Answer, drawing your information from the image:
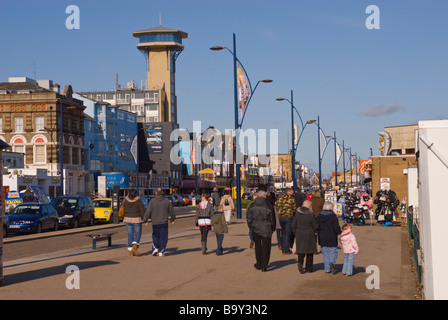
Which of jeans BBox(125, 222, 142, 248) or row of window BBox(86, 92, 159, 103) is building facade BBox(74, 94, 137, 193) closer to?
row of window BBox(86, 92, 159, 103)

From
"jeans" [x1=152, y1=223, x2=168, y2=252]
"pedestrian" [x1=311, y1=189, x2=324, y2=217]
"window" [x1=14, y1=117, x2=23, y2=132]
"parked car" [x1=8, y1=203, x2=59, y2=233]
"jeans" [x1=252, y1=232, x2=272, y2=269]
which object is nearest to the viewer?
"jeans" [x1=252, y1=232, x2=272, y2=269]

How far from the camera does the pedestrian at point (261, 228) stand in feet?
50.7

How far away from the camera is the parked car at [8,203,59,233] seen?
3247 cm

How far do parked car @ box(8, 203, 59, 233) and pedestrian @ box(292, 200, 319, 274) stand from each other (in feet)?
65.8

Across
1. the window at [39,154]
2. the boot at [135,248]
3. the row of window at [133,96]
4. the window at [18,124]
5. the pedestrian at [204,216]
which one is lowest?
the boot at [135,248]

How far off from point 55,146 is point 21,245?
169 feet

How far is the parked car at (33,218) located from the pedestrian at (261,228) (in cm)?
1918

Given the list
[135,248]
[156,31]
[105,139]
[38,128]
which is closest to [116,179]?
[105,139]

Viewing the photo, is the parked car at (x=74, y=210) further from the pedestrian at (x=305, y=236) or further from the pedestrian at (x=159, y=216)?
the pedestrian at (x=305, y=236)

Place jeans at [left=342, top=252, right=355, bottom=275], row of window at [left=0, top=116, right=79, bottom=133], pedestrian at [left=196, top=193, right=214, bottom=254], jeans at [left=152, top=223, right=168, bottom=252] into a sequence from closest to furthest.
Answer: jeans at [left=342, top=252, right=355, bottom=275], jeans at [left=152, top=223, right=168, bottom=252], pedestrian at [left=196, top=193, right=214, bottom=254], row of window at [left=0, top=116, right=79, bottom=133]

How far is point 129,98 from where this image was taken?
143000 millimetres

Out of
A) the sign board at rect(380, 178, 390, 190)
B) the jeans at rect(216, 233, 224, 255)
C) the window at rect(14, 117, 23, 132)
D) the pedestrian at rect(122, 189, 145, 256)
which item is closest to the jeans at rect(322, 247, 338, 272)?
the jeans at rect(216, 233, 224, 255)

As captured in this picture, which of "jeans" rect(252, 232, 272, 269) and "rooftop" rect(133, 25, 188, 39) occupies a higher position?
"rooftop" rect(133, 25, 188, 39)

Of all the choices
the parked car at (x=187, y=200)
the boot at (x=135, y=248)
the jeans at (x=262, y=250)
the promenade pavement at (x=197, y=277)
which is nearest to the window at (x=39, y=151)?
the parked car at (x=187, y=200)
